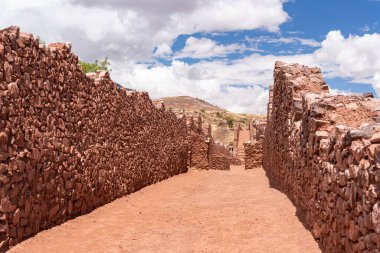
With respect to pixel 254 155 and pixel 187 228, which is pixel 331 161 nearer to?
pixel 187 228

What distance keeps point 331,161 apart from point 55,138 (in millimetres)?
5187

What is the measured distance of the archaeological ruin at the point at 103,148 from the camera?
5234mm

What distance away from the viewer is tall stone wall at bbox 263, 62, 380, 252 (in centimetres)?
454

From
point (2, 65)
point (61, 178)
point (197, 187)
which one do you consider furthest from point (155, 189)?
point (2, 65)

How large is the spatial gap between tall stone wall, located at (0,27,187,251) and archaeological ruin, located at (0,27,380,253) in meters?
0.02

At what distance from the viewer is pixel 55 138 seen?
8586 mm

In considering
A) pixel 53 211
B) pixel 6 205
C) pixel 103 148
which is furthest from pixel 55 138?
pixel 103 148

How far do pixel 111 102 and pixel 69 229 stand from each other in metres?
4.49

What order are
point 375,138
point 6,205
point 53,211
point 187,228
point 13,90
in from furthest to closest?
point 187,228, point 53,211, point 13,90, point 6,205, point 375,138

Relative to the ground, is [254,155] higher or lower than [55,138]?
lower

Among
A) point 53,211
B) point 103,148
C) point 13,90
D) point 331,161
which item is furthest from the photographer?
point 103,148

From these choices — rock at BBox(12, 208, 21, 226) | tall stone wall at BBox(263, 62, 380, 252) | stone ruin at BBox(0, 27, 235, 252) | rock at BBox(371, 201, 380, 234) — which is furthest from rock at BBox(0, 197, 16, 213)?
rock at BBox(371, 201, 380, 234)

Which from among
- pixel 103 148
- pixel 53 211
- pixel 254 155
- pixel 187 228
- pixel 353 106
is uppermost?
pixel 353 106

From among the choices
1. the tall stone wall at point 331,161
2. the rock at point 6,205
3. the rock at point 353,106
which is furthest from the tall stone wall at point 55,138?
the rock at point 353,106
